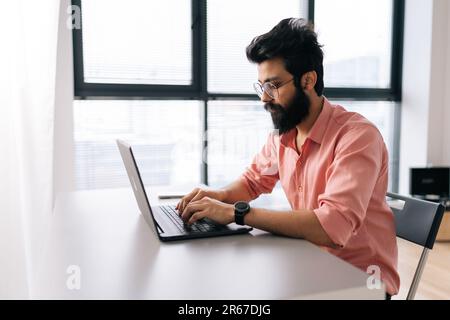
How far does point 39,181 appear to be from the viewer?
2225 mm

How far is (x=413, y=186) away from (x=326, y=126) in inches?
95.0

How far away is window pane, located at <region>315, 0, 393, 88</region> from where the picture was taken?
3375mm

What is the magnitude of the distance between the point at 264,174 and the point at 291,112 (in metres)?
0.31

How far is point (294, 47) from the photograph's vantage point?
1289mm

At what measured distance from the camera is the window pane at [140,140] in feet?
9.02

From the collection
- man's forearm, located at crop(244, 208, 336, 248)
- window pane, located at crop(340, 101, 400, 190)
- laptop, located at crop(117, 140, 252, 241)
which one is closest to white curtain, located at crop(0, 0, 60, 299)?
laptop, located at crop(117, 140, 252, 241)

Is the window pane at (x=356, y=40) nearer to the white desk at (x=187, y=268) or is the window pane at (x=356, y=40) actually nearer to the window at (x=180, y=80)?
the window at (x=180, y=80)

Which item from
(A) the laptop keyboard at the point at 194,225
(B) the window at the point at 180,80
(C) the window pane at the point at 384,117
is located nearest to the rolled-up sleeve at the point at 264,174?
(A) the laptop keyboard at the point at 194,225

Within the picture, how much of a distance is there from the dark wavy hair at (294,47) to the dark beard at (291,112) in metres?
0.04

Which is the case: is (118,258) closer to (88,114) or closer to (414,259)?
(88,114)

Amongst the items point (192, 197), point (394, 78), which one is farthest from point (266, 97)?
point (394, 78)

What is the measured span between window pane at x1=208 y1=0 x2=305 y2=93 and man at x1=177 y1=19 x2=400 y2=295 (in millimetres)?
1639

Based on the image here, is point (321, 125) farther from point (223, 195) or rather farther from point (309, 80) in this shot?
point (223, 195)

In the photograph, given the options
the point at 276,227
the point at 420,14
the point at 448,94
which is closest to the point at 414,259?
the point at 448,94
